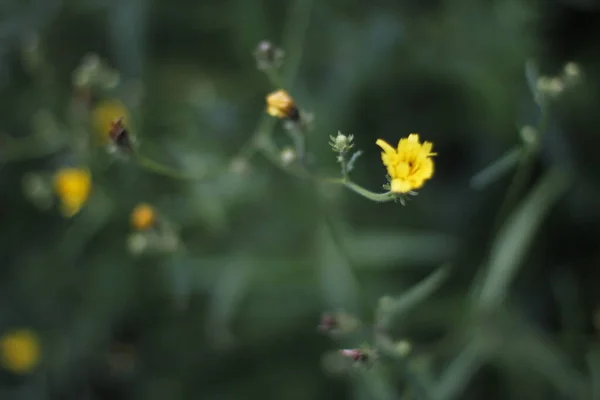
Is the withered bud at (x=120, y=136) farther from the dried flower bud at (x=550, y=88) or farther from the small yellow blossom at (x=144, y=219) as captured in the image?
the dried flower bud at (x=550, y=88)

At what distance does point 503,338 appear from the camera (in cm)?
196

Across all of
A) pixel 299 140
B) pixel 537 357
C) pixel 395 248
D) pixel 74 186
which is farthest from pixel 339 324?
pixel 74 186

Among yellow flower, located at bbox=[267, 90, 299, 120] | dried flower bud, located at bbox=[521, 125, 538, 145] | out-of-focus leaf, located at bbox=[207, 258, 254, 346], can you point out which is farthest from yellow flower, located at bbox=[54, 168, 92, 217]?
dried flower bud, located at bbox=[521, 125, 538, 145]

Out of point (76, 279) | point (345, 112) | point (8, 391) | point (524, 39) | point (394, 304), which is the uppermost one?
point (524, 39)

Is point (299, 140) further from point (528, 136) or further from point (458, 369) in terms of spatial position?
point (458, 369)

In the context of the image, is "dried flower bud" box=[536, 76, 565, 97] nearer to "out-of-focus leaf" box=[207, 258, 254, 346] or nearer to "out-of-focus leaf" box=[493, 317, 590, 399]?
"out-of-focus leaf" box=[493, 317, 590, 399]

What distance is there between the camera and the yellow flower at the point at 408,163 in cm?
110

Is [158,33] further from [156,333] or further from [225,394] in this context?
[225,394]

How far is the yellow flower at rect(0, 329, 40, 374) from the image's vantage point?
2549 millimetres

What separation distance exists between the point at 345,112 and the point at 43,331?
1.43 meters

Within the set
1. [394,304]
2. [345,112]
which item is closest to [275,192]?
[345,112]

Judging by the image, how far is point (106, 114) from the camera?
7.86 feet

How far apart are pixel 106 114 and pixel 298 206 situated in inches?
30.7

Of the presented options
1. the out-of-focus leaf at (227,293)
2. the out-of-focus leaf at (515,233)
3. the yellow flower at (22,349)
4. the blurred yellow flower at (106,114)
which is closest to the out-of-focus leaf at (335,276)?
the out-of-focus leaf at (227,293)
